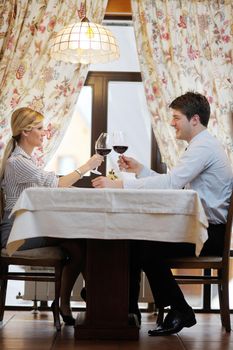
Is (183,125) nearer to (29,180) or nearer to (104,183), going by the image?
(104,183)

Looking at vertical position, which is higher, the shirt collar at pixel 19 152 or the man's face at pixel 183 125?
the man's face at pixel 183 125

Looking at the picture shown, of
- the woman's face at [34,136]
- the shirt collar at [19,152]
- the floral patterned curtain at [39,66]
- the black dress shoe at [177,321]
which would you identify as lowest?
the black dress shoe at [177,321]

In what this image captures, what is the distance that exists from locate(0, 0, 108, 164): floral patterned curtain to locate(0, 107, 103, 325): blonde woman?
2.35ft

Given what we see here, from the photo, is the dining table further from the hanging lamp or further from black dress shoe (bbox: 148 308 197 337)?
the hanging lamp

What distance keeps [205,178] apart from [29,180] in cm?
96

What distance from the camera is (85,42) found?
12.5 ft

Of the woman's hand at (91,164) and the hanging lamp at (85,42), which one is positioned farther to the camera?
the hanging lamp at (85,42)

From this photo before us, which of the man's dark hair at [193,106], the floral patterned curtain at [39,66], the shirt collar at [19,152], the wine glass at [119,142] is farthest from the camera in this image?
the floral patterned curtain at [39,66]

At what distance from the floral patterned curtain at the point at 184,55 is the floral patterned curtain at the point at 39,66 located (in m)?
0.40

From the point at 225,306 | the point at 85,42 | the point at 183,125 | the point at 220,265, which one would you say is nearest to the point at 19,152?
the point at 85,42

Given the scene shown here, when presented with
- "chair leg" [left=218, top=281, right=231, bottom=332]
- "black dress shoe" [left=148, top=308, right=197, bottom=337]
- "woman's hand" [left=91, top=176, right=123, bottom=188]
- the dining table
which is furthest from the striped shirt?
"chair leg" [left=218, top=281, right=231, bottom=332]

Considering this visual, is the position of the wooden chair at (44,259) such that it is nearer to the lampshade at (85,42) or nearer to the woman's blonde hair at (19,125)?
the woman's blonde hair at (19,125)

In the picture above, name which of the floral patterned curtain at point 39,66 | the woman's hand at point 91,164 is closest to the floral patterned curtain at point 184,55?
the floral patterned curtain at point 39,66

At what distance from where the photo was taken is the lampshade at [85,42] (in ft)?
12.5
